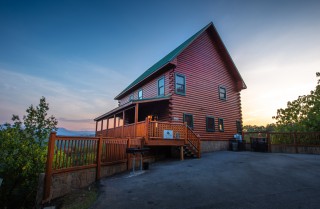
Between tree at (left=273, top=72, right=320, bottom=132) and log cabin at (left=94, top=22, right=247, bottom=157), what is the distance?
21.0 feet

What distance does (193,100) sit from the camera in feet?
50.7

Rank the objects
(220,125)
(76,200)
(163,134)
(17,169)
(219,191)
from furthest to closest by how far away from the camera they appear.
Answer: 1. (220,125)
2. (163,134)
3. (17,169)
4. (76,200)
5. (219,191)

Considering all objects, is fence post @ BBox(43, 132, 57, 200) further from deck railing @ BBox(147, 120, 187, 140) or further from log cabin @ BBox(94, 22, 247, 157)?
log cabin @ BBox(94, 22, 247, 157)

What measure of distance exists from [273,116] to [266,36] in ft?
46.8

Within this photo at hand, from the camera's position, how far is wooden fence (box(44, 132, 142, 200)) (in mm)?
5759

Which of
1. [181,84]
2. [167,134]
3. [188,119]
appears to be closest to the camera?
[167,134]

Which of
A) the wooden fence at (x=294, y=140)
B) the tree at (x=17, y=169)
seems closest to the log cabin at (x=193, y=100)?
the wooden fence at (x=294, y=140)

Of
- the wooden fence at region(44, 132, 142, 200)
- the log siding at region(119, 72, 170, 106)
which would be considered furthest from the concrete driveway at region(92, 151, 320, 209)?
the log siding at region(119, 72, 170, 106)

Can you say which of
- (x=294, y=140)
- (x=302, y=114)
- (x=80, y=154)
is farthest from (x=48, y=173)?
(x=302, y=114)

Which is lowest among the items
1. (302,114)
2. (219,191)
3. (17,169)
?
(17,169)

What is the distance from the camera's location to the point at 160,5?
17.2m

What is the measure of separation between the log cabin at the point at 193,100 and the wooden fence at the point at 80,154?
9.57 ft

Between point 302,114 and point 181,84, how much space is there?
18477 millimetres

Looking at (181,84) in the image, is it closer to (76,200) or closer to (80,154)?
(80,154)
